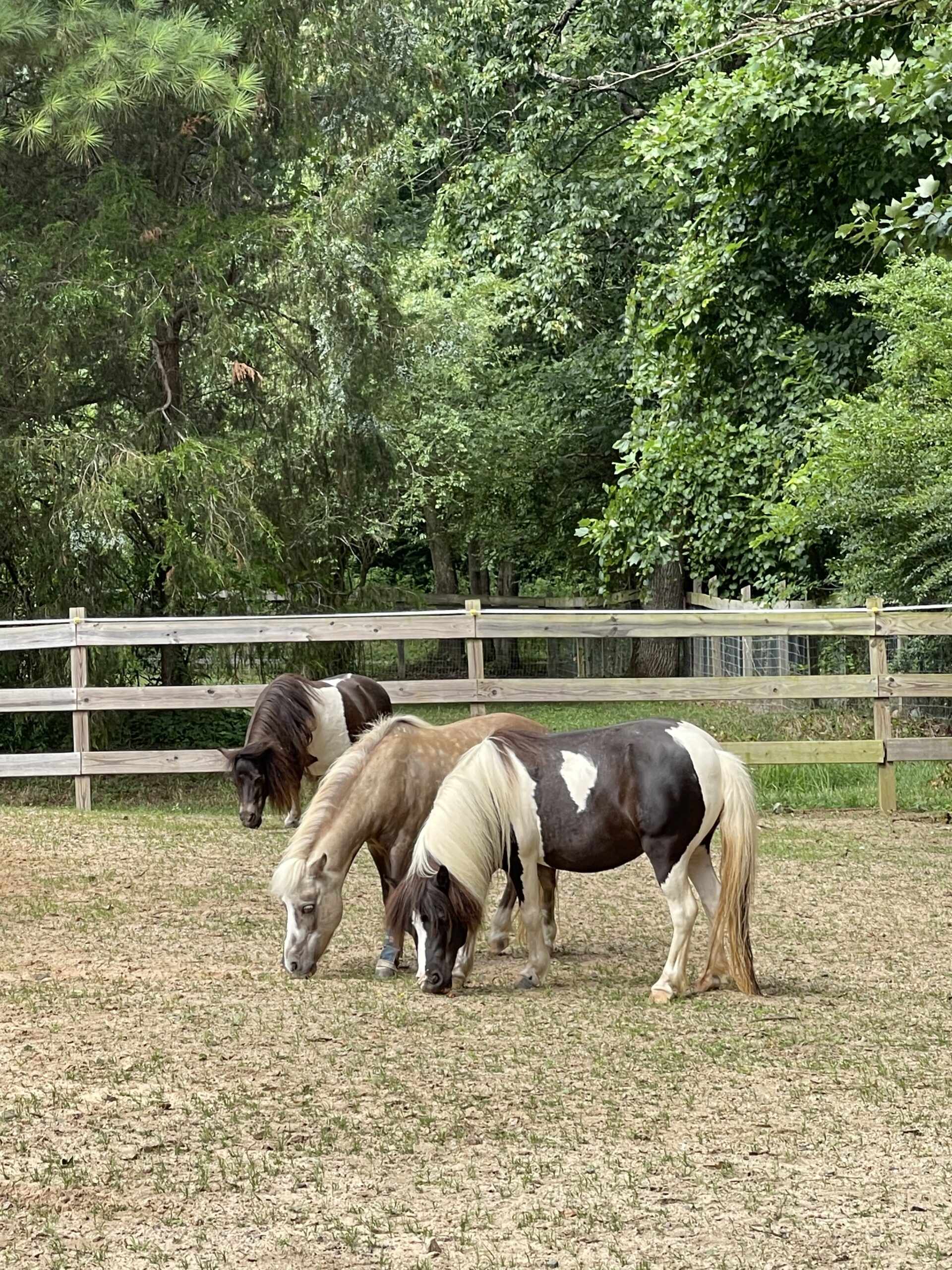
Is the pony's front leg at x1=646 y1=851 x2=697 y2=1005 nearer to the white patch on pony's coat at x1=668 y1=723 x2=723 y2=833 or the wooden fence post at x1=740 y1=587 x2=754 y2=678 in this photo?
the white patch on pony's coat at x1=668 y1=723 x2=723 y2=833

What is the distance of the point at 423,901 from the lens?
18.4 ft

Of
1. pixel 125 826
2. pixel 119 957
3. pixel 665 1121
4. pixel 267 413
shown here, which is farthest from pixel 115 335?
pixel 665 1121

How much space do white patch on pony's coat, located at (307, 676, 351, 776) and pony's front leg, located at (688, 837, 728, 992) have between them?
4085 mm

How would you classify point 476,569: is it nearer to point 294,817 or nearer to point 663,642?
point 663,642

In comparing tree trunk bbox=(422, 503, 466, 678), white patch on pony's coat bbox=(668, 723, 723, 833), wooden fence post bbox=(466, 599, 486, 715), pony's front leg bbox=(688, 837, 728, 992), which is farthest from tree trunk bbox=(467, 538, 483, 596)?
white patch on pony's coat bbox=(668, 723, 723, 833)

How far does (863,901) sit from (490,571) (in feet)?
68.2

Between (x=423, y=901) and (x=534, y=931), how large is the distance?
659 mm

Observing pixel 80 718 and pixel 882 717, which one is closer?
pixel 882 717

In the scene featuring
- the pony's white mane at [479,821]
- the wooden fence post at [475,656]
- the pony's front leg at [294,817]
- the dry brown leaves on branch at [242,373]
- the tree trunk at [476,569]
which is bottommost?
the pony's front leg at [294,817]

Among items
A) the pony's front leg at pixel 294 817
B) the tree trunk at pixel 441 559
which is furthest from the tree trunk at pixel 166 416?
the tree trunk at pixel 441 559

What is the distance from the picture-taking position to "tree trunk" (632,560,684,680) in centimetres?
2119

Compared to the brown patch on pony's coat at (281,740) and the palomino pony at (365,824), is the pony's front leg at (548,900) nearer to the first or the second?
the palomino pony at (365,824)

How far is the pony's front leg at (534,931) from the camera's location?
6.00m

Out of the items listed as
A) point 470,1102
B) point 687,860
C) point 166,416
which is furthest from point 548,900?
point 166,416
